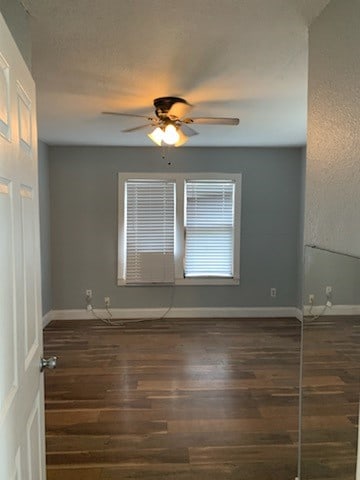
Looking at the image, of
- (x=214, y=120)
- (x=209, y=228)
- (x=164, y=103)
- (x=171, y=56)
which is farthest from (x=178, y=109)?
(x=209, y=228)

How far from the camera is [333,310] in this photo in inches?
65.4

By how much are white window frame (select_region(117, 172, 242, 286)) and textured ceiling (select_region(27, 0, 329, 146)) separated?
1663 mm

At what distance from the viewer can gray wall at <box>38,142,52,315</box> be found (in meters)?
4.82

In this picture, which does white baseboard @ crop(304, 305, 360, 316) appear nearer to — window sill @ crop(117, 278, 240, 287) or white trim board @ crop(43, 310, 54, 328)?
window sill @ crop(117, 278, 240, 287)

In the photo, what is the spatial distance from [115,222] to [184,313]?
1655 millimetres

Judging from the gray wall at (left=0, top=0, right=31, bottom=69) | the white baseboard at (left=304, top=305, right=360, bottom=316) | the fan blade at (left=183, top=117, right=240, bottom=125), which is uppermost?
the gray wall at (left=0, top=0, right=31, bottom=69)

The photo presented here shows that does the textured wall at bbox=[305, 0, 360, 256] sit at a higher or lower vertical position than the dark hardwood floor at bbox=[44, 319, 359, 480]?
higher

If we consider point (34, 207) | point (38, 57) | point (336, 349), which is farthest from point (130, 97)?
point (336, 349)

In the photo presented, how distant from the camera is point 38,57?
2160 mm

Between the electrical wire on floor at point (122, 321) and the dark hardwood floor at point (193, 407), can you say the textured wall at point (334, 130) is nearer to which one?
the dark hardwood floor at point (193, 407)

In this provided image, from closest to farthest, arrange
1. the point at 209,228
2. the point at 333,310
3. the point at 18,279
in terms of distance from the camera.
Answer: the point at 18,279 < the point at 333,310 < the point at 209,228

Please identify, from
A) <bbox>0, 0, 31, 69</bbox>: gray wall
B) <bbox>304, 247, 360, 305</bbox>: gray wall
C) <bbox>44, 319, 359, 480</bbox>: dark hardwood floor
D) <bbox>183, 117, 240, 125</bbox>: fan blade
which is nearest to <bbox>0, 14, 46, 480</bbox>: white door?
<bbox>0, 0, 31, 69</bbox>: gray wall

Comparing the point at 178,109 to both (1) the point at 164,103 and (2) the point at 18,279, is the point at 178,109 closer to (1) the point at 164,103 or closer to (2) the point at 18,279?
(1) the point at 164,103

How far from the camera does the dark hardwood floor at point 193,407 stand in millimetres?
1832
